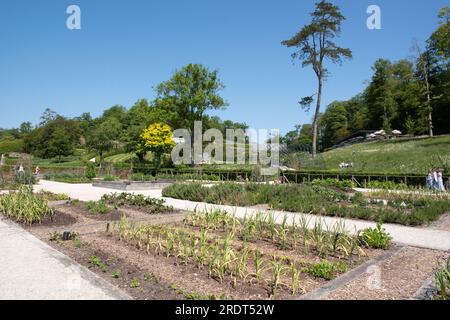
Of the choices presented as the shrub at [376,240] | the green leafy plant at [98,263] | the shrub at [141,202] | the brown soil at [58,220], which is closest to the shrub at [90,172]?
the shrub at [141,202]

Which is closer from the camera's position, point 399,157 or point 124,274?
point 124,274

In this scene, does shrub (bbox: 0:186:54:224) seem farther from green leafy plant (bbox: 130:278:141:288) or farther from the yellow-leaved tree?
the yellow-leaved tree

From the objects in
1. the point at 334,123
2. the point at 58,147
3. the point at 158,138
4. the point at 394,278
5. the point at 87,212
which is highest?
the point at 334,123

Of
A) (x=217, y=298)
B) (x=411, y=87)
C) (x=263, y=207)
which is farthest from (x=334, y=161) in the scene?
(x=217, y=298)

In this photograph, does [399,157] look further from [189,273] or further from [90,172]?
[189,273]

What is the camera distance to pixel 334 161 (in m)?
37.0

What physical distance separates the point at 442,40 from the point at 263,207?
32734mm

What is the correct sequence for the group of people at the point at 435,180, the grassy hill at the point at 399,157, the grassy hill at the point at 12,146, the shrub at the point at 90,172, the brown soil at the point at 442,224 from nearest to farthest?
the brown soil at the point at 442,224 < the group of people at the point at 435,180 < the grassy hill at the point at 399,157 < the shrub at the point at 90,172 < the grassy hill at the point at 12,146

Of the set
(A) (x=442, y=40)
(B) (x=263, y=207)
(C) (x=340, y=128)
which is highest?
(A) (x=442, y=40)

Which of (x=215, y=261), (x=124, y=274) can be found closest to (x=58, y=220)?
(x=124, y=274)

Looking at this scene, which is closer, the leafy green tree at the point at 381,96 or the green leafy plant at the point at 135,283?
the green leafy plant at the point at 135,283

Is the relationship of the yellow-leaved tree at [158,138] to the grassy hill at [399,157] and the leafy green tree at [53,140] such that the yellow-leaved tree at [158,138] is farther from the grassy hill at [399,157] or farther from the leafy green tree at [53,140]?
the leafy green tree at [53,140]
